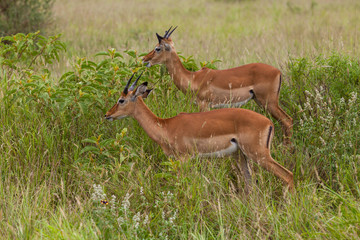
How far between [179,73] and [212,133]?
1.76 metres

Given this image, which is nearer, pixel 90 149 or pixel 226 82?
pixel 90 149

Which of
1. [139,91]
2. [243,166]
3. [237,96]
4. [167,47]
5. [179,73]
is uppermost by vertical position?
[167,47]

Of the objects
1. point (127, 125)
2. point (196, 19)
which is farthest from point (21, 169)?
point (196, 19)

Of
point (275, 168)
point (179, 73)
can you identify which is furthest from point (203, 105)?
point (275, 168)

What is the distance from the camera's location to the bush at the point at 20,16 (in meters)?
10.5

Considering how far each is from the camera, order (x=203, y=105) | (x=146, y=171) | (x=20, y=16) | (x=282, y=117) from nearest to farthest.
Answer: (x=146, y=171) < (x=282, y=117) < (x=203, y=105) < (x=20, y=16)

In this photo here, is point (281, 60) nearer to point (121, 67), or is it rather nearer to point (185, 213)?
point (121, 67)

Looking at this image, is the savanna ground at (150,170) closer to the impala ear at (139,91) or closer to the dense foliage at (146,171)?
the dense foliage at (146,171)

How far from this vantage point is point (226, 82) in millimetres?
5836

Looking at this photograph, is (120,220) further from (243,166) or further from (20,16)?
(20,16)

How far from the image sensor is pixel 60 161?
189 inches

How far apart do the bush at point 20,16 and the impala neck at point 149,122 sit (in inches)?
263

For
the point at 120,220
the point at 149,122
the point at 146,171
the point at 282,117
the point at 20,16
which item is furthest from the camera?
the point at 20,16

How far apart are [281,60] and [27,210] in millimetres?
4581
